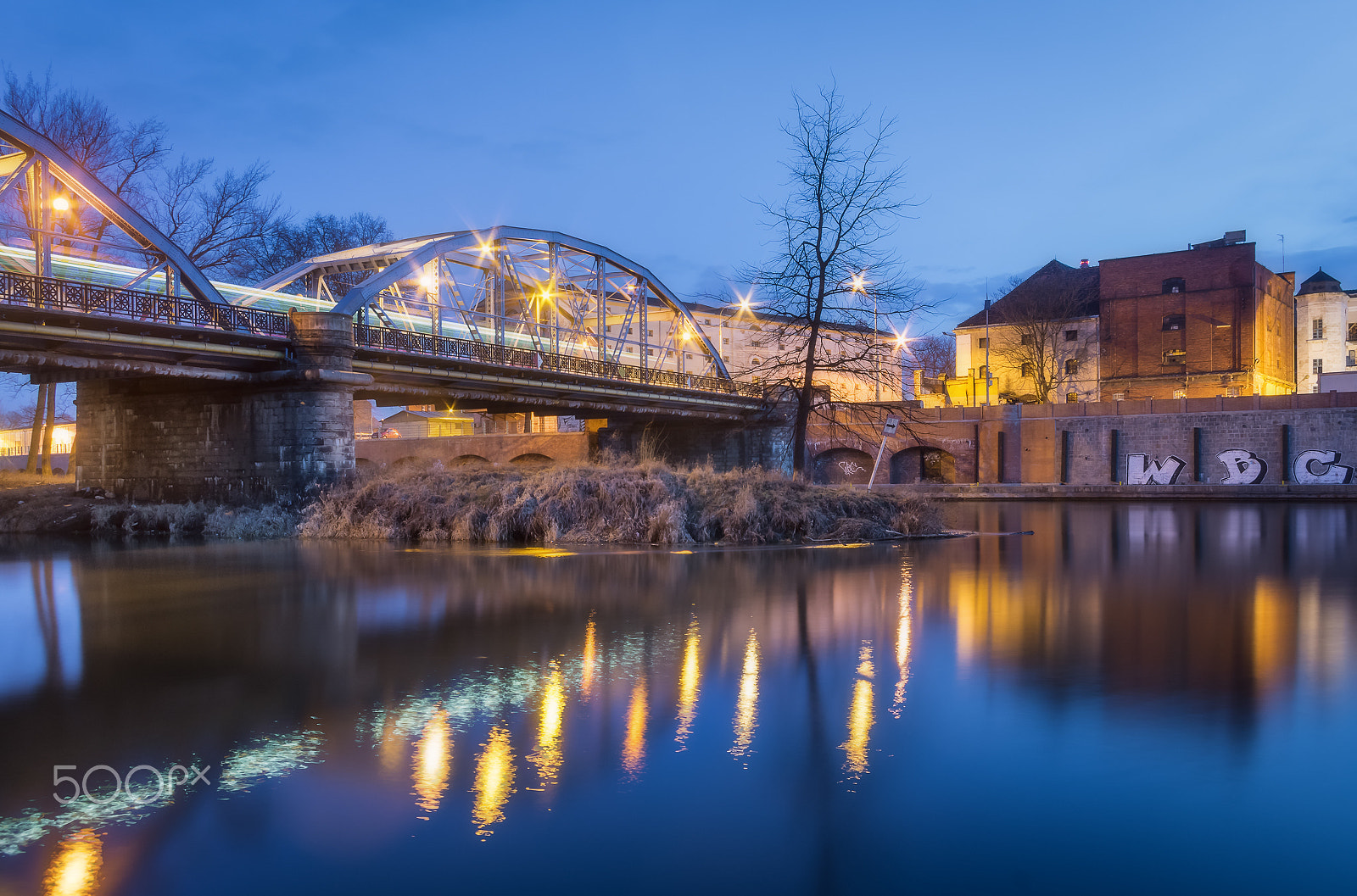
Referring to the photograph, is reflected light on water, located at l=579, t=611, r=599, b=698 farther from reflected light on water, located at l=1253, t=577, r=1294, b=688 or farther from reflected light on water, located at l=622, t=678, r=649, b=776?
reflected light on water, located at l=1253, t=577, r=1294, b=688

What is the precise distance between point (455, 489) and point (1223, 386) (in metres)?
57.9

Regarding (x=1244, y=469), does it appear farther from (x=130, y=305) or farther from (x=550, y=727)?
(x=550, y=727)

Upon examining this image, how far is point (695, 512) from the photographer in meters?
21.8

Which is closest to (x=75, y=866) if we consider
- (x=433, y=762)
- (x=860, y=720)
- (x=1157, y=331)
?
A: (x=433, y=762)

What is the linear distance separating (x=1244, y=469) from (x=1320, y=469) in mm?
3041

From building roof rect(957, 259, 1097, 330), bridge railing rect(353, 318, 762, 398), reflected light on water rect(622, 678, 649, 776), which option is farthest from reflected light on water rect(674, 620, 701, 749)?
building roof rect(957, 259, 1097, 330)

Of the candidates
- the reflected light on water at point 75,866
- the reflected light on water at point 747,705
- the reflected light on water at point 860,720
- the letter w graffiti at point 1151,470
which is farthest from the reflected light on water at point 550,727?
the letter w graffiti at point 1151,470

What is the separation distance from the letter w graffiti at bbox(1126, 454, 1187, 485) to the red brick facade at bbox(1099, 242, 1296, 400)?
18.6 meters

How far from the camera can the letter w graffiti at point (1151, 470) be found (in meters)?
49.3

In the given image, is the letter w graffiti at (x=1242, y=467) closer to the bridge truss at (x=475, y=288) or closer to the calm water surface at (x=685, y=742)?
the bridge truss at (x=475, y=288)

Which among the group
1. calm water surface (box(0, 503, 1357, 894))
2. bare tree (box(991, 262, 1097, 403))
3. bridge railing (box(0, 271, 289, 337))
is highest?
bare tree (box(991, 262, 1097, 403))

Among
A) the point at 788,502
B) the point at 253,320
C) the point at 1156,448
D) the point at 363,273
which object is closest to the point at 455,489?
the point at 788,502

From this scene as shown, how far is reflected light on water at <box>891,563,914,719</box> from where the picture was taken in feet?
24.3

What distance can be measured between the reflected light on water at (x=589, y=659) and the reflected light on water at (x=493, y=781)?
3.92ft
